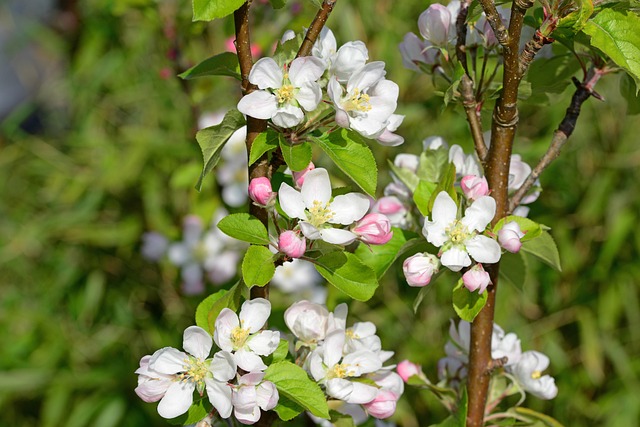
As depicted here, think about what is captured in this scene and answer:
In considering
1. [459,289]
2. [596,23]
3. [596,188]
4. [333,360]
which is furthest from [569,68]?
[596,188]

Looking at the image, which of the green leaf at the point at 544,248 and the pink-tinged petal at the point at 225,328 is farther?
the green leaf at the point at 544,248

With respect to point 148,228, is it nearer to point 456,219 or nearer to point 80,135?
point 80,135

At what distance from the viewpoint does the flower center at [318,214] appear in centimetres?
71

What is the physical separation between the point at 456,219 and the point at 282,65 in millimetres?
217

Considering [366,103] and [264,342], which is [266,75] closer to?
[366,103]

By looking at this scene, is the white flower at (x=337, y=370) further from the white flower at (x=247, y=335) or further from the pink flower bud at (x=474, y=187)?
the pink flower bud at (x=474, y=187)

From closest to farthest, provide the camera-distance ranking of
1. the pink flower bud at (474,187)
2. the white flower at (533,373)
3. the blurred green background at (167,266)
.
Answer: the pink flower bud at (474,187), the white flower at (533,373), the blurred green background at (167,266)

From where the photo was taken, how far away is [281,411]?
0.71 metres

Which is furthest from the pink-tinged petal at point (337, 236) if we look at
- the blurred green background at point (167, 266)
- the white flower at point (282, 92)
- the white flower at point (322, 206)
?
the blurred green background at point (167, 266)

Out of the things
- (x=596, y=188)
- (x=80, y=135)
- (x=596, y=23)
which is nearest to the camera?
(x=596, y=23)

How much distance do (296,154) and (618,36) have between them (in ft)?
0.99

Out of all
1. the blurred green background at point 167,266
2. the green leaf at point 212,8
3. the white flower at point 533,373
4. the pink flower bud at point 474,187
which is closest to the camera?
the green leaf at point 212,8

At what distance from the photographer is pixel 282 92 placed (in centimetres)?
68

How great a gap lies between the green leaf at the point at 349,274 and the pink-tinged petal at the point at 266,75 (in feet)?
0.53
